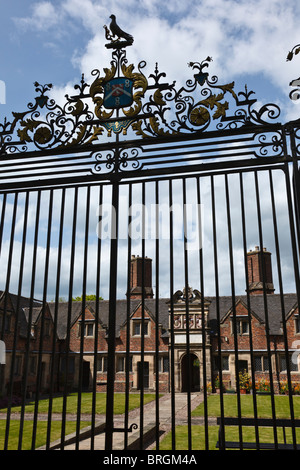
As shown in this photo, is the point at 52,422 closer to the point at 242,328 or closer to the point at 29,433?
the point at 29,433

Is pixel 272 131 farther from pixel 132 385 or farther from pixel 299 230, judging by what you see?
pixel 132 385

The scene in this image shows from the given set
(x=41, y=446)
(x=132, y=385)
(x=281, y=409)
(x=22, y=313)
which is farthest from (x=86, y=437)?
(x=22, y=313)

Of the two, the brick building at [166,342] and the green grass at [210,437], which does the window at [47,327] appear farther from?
the green grass at [210,437]

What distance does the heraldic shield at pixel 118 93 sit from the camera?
5176mm

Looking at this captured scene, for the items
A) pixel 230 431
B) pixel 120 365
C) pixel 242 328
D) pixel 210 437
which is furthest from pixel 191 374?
pixel 210 437

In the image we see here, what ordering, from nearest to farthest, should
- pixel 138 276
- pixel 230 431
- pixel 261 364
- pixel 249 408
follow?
pixel 230 431, pixel 249 408, pixel 261 364, pixel 138 276

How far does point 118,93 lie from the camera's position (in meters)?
5.20

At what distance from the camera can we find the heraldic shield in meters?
5.18

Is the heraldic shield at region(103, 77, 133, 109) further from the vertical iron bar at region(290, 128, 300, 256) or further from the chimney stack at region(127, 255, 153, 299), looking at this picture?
the chimney stack at region(127, 255, 153, 299)

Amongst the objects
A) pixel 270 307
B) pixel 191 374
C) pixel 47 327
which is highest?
pixel 270 307

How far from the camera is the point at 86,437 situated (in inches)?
495

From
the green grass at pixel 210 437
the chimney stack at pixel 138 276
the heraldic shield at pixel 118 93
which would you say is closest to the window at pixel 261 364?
the chimney stack at pixel 138 276

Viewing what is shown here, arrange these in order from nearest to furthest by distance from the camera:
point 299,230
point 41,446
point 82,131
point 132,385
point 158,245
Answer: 1. point 299,230
2. point 158,245
3. point 82,131
4. point 41,446
5. point 132,385
